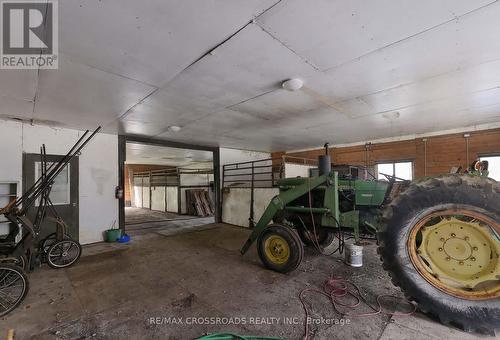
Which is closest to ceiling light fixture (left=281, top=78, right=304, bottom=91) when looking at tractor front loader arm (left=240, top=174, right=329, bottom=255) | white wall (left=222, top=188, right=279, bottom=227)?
tractor front loader arm (left=240, top=174, right=329, bottom=255)

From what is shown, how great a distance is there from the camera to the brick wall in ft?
16.5

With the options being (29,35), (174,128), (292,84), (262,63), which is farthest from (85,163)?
(292,84)

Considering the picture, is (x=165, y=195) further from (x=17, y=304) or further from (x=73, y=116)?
(x=17, y=304)

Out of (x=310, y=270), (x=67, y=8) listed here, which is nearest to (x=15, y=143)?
(x=67, y=8)

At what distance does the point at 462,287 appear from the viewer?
1.95m

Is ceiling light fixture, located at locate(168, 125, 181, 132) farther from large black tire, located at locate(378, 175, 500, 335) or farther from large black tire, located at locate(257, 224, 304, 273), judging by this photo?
large black tire, located at locate(378, 175, 500, 335)

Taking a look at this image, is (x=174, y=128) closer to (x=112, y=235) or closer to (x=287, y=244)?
(x=112, y=235)

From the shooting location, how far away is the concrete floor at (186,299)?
1.92 meters

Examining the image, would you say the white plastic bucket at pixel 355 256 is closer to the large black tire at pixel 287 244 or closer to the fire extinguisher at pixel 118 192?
the large black tire at pixel 287 244

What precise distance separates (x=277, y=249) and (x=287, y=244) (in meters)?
0.24

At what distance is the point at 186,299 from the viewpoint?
2453 millimetres

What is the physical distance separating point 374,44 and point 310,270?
2844mm

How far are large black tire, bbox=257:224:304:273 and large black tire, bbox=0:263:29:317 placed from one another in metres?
2.76

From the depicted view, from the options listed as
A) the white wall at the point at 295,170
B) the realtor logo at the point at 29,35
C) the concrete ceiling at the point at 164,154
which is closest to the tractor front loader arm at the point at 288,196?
the white wall at the point at 295,170
